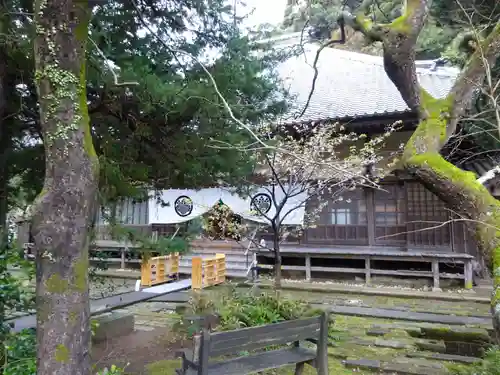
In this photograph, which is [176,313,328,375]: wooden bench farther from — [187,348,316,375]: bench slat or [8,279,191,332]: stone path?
[8,279,191,332]: stone path

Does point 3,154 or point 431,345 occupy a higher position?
point 3,154

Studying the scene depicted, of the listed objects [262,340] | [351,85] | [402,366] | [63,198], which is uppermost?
[351,85]

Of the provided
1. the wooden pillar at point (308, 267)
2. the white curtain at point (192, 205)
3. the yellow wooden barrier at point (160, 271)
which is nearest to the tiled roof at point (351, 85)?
the white curtain at point (192, 205)

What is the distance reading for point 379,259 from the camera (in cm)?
1025

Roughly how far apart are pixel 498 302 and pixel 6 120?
4.50 metres

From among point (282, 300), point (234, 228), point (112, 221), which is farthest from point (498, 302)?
point (234, 228)

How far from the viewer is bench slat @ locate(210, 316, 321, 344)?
3.05 meters

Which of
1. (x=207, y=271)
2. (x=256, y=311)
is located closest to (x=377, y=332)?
(x=256, y=311)

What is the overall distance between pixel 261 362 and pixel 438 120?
9.25ft

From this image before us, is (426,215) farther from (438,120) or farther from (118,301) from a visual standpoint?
(118,301)

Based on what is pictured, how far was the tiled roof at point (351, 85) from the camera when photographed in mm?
10492

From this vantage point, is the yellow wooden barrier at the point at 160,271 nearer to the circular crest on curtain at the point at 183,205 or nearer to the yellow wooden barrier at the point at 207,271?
the yellow wooden barrier at the point at 207,271

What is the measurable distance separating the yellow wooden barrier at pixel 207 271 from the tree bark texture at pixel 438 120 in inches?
267

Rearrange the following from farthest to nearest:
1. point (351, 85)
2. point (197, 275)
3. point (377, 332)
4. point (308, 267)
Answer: point (351, 85) → point (308, 267) → point (197, 275) → point (377, 332)
